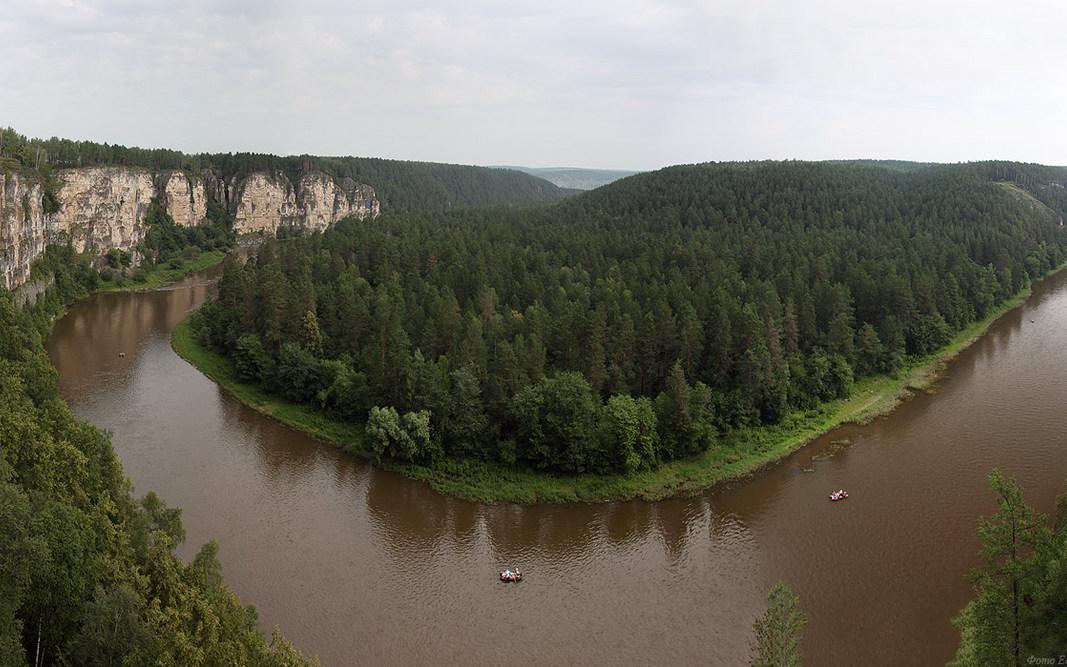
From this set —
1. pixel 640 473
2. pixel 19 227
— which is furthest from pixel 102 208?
pixel 640 473

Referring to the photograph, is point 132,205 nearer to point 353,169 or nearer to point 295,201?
point 295,201

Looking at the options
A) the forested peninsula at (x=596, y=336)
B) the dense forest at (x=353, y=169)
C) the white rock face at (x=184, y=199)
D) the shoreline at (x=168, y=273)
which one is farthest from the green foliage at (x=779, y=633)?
the white rock face at (x=184, y=199)

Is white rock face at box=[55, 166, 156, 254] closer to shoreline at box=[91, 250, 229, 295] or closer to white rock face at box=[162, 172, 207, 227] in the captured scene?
shoreline at box=[91, 250, 229, 295]

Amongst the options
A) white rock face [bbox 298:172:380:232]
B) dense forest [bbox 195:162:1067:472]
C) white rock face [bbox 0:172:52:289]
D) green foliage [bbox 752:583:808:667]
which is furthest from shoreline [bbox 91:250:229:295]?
green foliage [bbox 752:583:808:667]

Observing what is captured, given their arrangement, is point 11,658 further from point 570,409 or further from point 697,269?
point 697,269

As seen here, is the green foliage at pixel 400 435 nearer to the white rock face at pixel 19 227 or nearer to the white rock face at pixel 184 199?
the white rock face at pixel 19 227

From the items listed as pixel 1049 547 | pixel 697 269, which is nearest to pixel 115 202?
pixel 697 269
